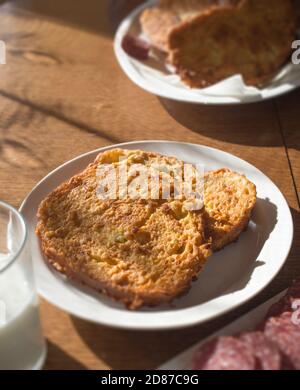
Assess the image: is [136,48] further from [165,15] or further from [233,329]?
[233,329]

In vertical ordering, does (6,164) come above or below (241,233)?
below

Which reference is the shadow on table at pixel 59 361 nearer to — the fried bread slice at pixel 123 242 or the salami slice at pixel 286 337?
the fried bread slice at pixel 123 242

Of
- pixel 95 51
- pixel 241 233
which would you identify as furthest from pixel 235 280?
pixel 95 51

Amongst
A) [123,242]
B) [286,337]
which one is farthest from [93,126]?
[286,337]

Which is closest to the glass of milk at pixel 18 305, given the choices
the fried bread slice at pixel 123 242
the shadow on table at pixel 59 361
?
the shadow on table at pixel 59 361

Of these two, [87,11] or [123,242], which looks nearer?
[123,242]
